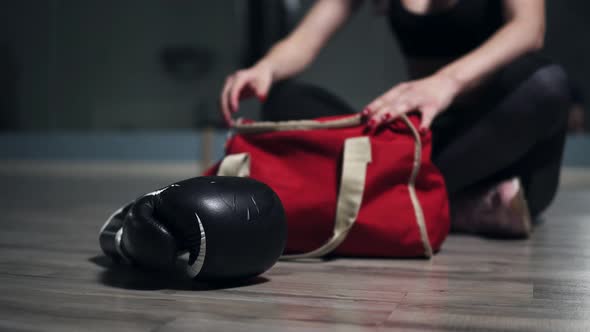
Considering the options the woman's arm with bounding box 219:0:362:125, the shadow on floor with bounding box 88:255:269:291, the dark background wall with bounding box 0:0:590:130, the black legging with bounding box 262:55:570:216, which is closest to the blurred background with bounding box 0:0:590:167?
the dark background wall with bounding box 0:0:590:130

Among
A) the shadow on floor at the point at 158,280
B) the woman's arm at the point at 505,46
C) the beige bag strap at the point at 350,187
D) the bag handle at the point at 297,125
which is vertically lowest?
the shadow on floor at the point at 158,280

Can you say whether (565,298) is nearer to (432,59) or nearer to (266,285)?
(266,285)

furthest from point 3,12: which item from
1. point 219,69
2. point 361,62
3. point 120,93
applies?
point 361,62

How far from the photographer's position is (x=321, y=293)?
37.1 inches

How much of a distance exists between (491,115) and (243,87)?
1.74 ft

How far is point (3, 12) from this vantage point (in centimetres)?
536

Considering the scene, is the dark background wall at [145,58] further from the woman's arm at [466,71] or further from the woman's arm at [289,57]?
the woman's arm at [466,71]

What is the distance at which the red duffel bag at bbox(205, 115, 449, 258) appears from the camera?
1.20 metres

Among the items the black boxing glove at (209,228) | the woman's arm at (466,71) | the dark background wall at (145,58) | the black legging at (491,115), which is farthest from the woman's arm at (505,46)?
the dark background wall at (145,58)

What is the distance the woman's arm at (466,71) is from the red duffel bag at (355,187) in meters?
0.03

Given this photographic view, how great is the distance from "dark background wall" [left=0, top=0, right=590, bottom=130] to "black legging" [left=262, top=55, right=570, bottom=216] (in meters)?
2.74

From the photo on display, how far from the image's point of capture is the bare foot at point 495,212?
5.04ft

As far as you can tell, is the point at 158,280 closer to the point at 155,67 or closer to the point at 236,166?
the point at 236,166

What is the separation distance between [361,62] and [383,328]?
378 centimetres
